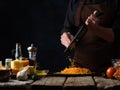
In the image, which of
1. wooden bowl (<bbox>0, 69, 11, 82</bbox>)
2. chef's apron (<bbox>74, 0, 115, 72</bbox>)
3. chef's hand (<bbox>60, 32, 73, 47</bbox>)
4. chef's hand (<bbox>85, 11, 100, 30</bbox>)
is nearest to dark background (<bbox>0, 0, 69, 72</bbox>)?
chef's apron (<bbox>74, 0, 115, 72</bbox>)

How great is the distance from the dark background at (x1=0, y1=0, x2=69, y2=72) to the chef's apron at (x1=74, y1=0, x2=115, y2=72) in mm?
1193

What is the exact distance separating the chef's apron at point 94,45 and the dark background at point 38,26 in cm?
119

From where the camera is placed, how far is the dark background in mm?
5242

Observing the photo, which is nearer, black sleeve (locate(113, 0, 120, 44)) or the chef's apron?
black sleeve (locate(113, 0, 120, 44))

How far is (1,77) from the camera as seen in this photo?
2.59 metres

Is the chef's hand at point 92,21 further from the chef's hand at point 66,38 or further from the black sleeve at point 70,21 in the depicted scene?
the black sleeve at point 70,21

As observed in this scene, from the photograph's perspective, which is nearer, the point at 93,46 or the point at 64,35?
the point at 64,35

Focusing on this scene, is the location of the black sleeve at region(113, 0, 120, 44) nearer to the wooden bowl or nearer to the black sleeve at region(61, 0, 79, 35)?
the black sleeve at region(61, 0, 79, 35)

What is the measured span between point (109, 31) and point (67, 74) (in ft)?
2.73

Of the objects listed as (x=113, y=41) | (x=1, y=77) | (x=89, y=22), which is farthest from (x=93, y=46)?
(x=1, y=77)

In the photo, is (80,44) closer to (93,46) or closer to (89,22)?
(93,46)

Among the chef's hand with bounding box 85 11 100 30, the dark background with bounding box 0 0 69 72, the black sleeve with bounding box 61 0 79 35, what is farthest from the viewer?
the dark background with bounding box 0 0 69 72

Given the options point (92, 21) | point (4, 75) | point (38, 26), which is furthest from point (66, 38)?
point (38, 26)

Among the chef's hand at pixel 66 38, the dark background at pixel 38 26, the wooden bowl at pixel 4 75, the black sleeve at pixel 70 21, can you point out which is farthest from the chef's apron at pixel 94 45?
the wooden bowl at pixel 4 75
